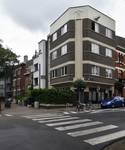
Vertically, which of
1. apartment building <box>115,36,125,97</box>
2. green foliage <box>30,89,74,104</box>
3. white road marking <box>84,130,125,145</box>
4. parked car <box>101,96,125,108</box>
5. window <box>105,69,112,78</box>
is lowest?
white road marking <box>84,130,125,145</box>

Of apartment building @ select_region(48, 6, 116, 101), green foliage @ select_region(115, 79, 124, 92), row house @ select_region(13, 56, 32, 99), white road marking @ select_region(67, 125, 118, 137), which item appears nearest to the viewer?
white road marking @ select_region(67, 125, 118, 137)

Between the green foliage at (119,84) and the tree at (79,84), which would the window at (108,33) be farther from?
the tree at (79,84)

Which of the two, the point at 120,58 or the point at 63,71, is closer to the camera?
the point at 63,71

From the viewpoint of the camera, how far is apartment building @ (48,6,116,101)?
5322cm

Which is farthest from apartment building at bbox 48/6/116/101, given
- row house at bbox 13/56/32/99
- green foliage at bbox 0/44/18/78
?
row house at bbox 13/56/32/99

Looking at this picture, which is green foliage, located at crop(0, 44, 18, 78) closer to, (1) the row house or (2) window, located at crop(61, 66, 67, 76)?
(1) the row house

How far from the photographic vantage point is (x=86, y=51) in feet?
174

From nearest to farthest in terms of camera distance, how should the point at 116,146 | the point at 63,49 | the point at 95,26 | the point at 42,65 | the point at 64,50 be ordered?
the point at 116,146 < the point at 95,26 < the point at 64,50 < the point at 63,49 < the point at 42,65

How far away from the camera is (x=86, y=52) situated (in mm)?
53031

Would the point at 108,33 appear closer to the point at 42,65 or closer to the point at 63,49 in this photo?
the point at 63,49

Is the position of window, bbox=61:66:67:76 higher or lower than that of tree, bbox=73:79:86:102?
higher

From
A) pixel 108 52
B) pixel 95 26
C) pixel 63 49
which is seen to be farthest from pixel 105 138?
pixel 108 52

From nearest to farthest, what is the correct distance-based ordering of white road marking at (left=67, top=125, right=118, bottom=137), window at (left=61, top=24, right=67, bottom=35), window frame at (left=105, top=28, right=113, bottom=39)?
1. white road marking at (left=67, top=125, right=118, bottom=137)
2. window at (left=61, top=24, right=67, bottom=35)
3. window frame at (left=105, top=28, right=113, bottom=39)

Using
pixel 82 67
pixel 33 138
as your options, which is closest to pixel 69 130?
pixel 33 138
